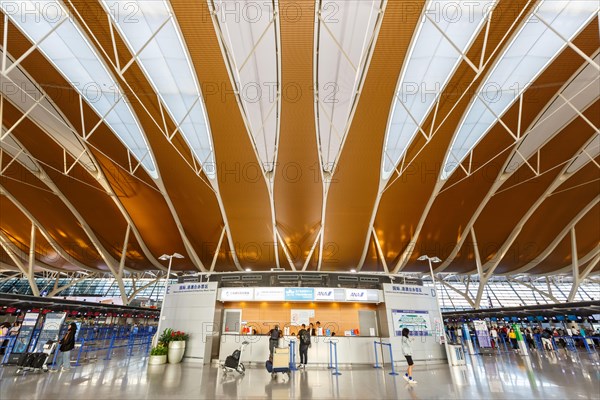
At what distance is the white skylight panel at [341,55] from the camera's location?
11.0 metres

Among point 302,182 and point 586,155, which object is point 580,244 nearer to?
point 586,155

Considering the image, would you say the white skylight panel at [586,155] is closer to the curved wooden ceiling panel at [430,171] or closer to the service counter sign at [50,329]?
the curved wooden ceiling panel at [430,171]

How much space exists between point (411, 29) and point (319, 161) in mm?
9101

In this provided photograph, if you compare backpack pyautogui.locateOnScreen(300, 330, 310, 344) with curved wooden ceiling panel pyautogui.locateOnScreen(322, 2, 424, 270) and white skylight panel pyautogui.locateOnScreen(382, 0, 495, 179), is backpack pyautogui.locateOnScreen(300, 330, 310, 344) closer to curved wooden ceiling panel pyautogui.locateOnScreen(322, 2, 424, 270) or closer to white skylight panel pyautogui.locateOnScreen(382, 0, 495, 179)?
curved wooden ceiling panel pyautogui.locateOnScreen(322, 2, 424, 270)

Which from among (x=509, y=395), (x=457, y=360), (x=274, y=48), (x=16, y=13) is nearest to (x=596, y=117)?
(x=457, y=360)

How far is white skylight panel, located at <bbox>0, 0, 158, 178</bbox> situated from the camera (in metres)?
10.8

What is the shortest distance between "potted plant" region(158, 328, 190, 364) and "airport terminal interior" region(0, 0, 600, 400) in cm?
13

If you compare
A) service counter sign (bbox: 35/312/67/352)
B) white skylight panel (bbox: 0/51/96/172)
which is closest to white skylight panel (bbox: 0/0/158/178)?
white skylight panel (bbox: 0/51/96/172)

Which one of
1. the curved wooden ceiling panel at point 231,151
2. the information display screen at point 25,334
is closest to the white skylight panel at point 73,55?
the curved wooden ceiling panel at point 231,151

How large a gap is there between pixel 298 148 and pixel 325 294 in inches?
328

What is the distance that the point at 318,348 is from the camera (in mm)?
13883

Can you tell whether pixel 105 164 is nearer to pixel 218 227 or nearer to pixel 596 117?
pixel 218 227

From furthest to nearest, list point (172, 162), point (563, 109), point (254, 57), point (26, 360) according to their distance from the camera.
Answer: point (172, 162) < point (563, 109) < point (254, 57) < point (26, 360)

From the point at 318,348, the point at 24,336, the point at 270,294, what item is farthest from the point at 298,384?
the point at 24,336
